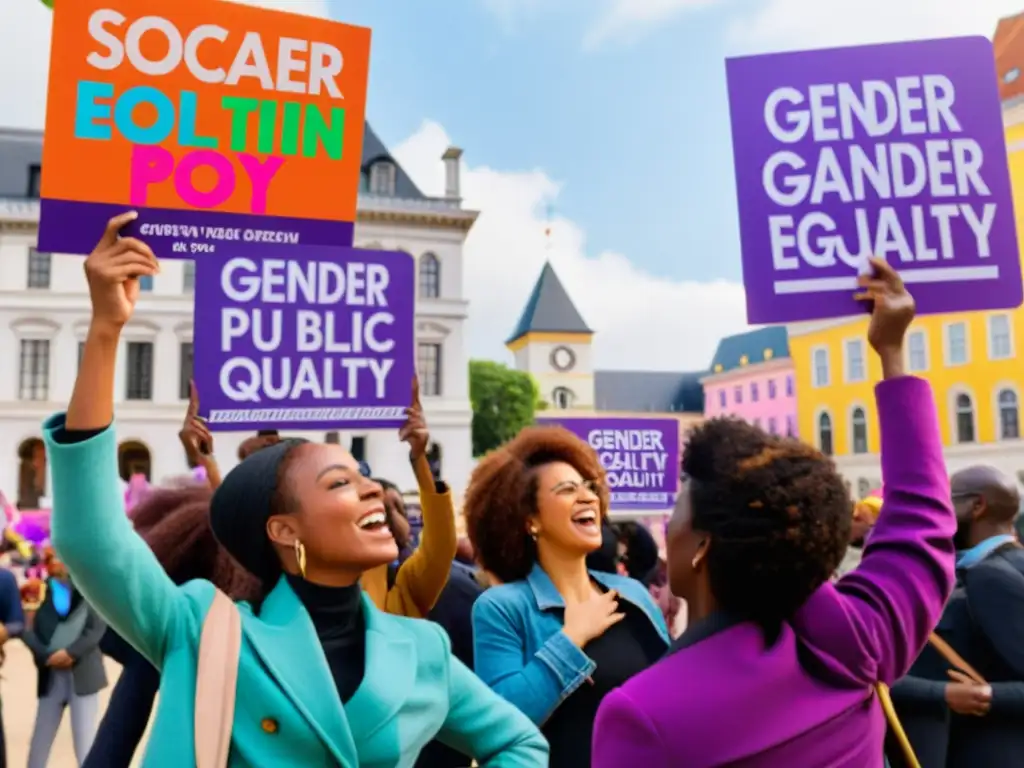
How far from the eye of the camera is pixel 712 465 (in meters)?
1.60

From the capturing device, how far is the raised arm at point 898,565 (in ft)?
5.02

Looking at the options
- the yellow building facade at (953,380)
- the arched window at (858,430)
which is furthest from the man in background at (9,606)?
the arched window at (858,430)

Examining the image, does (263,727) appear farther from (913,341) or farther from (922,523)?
(913,341)

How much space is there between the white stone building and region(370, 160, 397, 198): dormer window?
0.13 ft

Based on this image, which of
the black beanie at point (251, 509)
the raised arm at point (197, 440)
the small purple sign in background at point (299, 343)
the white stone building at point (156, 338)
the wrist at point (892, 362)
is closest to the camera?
the wrist at point (892, 362)

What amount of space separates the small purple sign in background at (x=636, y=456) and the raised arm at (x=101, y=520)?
6.85 metres

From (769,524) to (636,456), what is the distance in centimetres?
715

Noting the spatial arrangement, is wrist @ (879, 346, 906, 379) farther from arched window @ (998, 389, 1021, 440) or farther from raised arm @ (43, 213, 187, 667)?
arched window @ (998, 389, 1021, 440)

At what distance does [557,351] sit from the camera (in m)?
84.1

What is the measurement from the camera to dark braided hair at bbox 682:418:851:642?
1502 millimetres

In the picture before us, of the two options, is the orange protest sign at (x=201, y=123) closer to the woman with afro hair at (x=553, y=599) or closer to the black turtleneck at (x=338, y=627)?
the woman with afro hair at (x=553, y=599)

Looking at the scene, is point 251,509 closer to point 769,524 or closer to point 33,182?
point 769,524

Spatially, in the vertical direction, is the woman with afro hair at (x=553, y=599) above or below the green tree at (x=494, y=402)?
below

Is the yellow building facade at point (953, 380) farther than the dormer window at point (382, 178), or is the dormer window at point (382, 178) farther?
the yellow building facade at point (953, 380)
